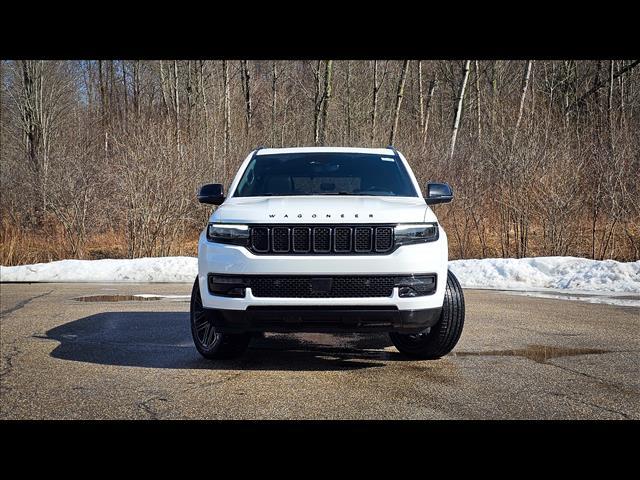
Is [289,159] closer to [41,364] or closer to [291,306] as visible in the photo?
[291,306]

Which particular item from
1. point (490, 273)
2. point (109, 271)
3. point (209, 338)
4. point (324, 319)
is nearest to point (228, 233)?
point (324, 319)

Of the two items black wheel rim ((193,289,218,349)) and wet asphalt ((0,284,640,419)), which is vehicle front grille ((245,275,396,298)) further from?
black wheel rim ((193,289,218,349))

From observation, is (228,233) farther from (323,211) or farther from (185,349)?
(185,349)

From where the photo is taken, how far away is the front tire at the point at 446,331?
21.4 feet

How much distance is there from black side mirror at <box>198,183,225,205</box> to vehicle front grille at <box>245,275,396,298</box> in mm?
1554

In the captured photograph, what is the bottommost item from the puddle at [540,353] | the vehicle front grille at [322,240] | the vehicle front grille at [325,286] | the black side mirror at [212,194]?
the puddle at [540,353]

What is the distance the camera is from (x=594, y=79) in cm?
3416

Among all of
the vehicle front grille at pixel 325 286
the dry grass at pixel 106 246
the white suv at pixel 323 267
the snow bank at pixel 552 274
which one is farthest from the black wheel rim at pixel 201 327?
the dry grass at pixel 106 246

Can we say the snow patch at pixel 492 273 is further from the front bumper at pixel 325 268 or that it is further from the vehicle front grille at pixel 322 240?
the vehicle front grille at pixel 322 240

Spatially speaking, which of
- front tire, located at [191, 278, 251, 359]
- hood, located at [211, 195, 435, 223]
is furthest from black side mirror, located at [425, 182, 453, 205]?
front tire, located at [191, 278, 251, 359]

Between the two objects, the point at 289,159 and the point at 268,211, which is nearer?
the point at 268,211

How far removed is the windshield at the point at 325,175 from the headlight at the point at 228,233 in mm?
1035

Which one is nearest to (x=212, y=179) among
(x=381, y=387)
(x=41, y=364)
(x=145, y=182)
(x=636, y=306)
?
(x=145, y=182)

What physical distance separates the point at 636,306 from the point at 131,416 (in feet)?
29.4
